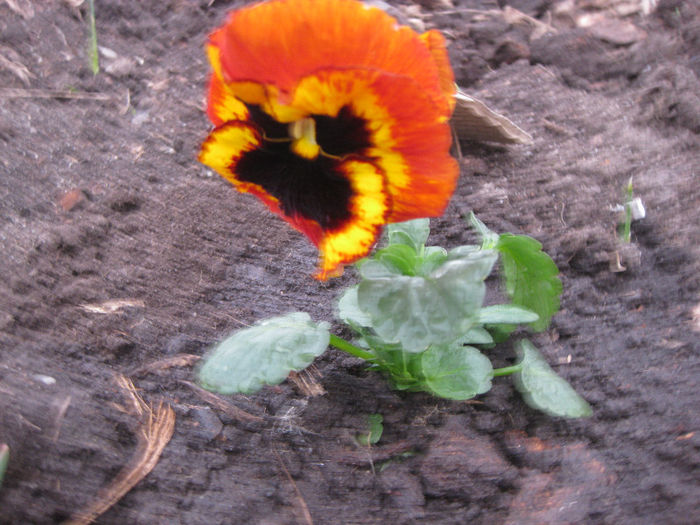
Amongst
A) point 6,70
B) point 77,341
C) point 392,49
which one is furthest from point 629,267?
point 6,70

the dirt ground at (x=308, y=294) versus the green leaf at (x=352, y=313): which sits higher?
the green leaf at (x=352, y=313)

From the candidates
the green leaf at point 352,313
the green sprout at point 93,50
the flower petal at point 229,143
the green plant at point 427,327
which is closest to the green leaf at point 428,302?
the green plant at point 427,327

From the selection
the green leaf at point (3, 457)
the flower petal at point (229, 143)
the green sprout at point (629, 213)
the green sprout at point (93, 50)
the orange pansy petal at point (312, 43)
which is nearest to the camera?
the orange pansy petal at point (312, 43)

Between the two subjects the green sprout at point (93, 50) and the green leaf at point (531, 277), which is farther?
the green sprout at point (93, 50)

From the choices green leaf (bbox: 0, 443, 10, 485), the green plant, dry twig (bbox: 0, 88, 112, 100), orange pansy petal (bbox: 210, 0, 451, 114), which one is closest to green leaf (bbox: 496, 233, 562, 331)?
the green plant

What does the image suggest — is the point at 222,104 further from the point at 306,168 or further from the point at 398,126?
the point at 398,126

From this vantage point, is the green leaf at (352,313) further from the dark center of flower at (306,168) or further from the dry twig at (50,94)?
the dry twig at (50,94)

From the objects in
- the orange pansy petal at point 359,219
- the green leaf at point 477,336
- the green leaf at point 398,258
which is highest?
the orange pansy petal at point 359,219

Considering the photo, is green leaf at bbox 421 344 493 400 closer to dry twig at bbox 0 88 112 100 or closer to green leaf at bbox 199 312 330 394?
green leaf at bbox 199 312 330 394
